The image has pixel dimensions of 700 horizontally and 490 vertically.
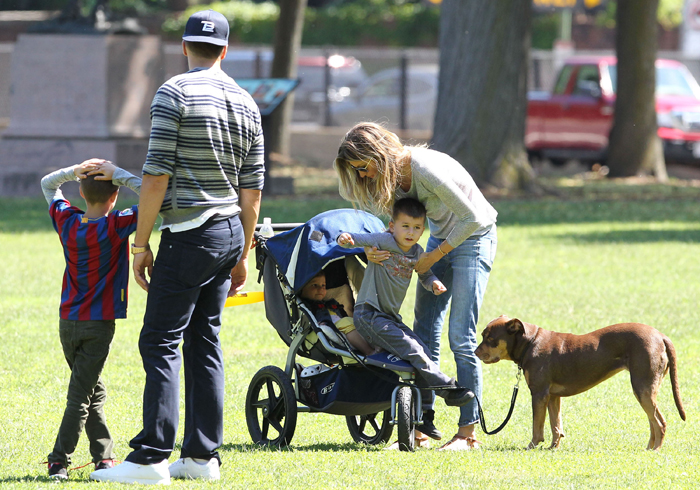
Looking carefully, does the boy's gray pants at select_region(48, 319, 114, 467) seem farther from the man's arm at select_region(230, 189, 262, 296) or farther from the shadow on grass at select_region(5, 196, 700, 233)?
the shadow on grass at select_region(5, 196, 700, 233)

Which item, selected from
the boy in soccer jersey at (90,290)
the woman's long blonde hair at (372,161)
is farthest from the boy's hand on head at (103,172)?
the woman's long blonde hair at (372,161)

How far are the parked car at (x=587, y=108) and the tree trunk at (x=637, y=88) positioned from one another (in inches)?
60.6

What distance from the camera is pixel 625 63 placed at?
65.9ft

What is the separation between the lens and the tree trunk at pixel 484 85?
17.4 m

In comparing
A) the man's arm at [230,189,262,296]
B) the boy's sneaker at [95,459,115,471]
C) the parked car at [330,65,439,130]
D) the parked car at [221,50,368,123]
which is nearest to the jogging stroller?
the man's arm at [230,189,262,296]

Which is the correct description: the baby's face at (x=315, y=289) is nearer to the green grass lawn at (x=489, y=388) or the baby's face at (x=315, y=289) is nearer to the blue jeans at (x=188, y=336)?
the green grass lawn at (x=489, y=388)

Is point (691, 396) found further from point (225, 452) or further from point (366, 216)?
point (225, 452)

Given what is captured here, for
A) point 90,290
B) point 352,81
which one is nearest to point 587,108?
point 352,81

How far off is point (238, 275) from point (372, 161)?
2.76 ft

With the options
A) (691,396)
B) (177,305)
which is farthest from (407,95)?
(177,305)

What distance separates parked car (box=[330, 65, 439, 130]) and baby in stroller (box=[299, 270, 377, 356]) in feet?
74.6

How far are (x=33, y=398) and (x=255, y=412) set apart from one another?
160 cm

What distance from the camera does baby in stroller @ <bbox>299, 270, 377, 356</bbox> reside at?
18.0 feet

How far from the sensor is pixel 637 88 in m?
20.1
